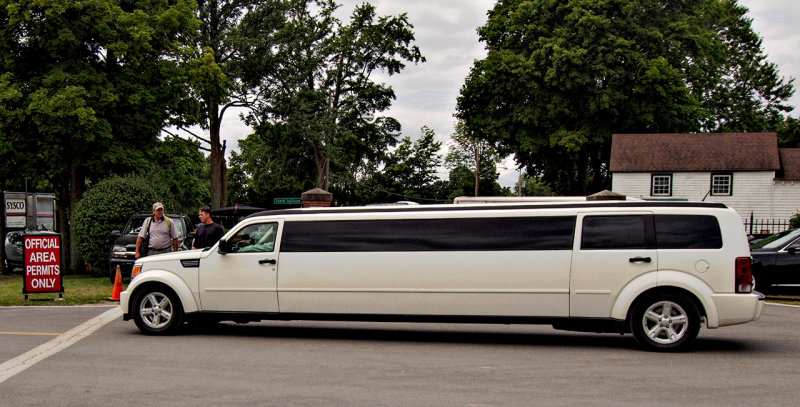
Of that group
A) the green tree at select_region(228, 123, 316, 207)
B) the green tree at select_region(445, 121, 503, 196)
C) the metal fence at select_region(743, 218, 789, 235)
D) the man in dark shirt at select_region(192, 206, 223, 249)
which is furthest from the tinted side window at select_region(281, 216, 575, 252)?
the green tree at select_region(445, 121, 503, 196)

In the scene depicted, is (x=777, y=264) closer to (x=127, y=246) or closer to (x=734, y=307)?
(x=734, y=307)

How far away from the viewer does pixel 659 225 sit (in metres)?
8.80

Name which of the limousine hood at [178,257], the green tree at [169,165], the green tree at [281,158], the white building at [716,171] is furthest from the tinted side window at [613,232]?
the green tree at [281,158]

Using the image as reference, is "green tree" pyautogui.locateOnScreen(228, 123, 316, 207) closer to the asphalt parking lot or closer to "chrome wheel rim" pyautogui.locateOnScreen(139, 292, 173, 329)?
the asphalt parking lot

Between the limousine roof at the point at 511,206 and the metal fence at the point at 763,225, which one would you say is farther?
the metal fence at the point at 763,225

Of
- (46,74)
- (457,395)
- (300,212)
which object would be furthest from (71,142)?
(457,395)

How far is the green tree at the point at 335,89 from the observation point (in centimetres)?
4116

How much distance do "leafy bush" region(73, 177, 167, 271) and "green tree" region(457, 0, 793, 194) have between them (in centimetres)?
2808

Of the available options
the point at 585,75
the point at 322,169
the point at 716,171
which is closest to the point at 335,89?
the point at 322,169

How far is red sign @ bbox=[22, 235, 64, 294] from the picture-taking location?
46.4 feet

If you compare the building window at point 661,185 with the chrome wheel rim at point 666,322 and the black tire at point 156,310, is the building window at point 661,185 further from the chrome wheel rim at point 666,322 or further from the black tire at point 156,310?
the black tire at point 156,310

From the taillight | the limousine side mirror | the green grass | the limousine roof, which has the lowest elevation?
the green grass

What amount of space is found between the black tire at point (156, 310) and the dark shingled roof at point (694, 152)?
3602 centimetres

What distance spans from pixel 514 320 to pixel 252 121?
35323 mm
